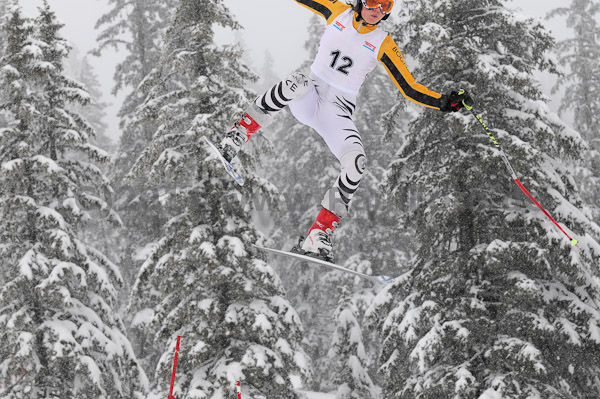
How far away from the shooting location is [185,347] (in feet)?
38.0

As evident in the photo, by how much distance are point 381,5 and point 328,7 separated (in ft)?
2.54

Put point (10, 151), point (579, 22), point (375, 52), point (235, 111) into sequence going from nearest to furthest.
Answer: point (375, 52)
point (235, 111)
point (10, 151)
point (579, 22)

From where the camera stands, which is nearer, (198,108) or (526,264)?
(526,264)

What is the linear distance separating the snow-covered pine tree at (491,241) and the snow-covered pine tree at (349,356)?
541 centimetres

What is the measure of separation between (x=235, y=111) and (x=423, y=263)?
4398 millimetres

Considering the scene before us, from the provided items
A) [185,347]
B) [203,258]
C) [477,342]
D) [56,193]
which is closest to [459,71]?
[477,342]

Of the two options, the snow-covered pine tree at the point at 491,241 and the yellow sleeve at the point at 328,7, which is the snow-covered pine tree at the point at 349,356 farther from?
the yellow sleeve at the point at 328,7

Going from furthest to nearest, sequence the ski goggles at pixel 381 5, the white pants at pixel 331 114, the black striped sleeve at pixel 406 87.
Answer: the white pants at pixel 331 114, the black striped sleeve at pixel 406 87, the ski goggles at pixel 381 5

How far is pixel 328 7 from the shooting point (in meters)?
5.75

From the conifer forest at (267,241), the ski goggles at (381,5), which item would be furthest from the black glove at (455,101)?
the conifer forest at (267,241)

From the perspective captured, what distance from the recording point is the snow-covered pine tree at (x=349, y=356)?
657 inches

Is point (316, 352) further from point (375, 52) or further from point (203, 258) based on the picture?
point (375, 52)

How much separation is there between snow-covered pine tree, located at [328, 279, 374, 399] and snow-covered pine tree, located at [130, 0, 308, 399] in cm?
414

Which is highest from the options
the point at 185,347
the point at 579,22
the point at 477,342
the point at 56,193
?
the point at 579,22
